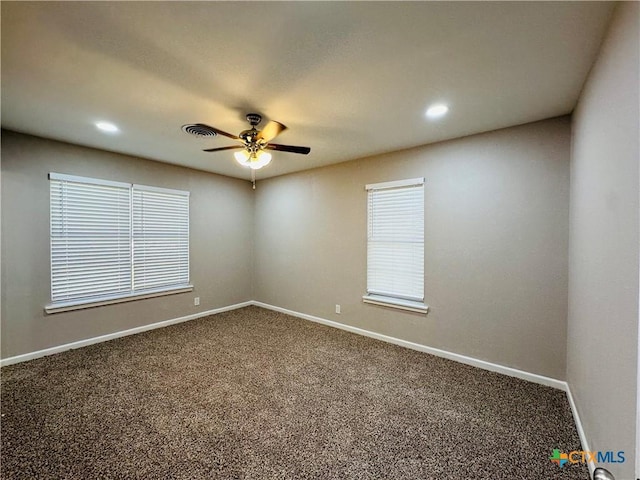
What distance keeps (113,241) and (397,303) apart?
12.6 feet

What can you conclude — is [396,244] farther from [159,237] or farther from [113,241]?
[113,241]

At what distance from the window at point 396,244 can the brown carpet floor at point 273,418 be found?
73 cm

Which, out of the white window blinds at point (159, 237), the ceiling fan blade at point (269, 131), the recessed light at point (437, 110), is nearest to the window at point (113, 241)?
the white window blinds at point (159, 237)

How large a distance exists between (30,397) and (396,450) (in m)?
3.00

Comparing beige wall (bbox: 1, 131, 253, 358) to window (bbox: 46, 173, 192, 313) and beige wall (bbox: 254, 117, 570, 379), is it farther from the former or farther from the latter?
beige wall (bbox: 254, 117, 570, 379)

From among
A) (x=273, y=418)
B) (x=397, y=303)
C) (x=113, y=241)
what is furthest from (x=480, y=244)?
(x=113, y=241)

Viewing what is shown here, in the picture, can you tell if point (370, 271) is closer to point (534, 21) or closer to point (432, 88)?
point (432, 88)

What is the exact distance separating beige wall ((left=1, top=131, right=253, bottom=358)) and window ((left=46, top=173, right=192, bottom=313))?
102 mm

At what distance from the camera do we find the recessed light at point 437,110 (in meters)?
2.29

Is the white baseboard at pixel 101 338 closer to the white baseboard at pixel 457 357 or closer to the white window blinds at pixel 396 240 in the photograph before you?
the white baseboard at pixel 457 357

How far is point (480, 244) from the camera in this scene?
9.41ft

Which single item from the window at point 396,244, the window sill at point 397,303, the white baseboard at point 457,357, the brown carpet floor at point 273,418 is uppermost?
the window at point 396,244

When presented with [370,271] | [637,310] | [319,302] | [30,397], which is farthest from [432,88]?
[30,397]

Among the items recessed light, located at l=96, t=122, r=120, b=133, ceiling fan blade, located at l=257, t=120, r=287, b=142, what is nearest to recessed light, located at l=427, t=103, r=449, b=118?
ceiling fan blade, located at l=257, t=120, r=287, b=142
